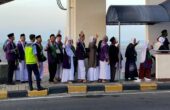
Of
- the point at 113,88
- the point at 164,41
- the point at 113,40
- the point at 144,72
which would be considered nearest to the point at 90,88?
the point at 113,88

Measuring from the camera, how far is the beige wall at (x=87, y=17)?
18.8 m

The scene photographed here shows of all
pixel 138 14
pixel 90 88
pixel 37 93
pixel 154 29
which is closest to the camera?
pixel 37 93

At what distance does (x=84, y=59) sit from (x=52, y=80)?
1281 mm

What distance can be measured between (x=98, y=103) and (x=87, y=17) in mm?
6526

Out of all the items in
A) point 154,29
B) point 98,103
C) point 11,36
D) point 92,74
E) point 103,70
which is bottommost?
point 98,103

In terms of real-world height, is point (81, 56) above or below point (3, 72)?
above

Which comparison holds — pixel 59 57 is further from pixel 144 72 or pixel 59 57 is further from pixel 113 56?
pixel 144 72

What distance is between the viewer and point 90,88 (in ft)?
52.2

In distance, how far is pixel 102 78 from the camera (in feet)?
56.9

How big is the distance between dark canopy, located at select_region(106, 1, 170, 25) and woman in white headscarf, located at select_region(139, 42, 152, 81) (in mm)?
968

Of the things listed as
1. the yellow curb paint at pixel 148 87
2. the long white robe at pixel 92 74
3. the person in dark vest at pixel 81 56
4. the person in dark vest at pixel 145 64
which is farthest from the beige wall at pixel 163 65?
the person in dark vest at pixel 81 56

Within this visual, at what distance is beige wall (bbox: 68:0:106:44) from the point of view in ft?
61.7

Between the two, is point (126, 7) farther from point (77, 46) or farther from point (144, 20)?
point (77, 46)

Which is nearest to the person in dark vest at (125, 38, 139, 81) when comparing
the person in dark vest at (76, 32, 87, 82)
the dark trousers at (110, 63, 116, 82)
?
the dark trousers at (110, 63, 116, 82)
